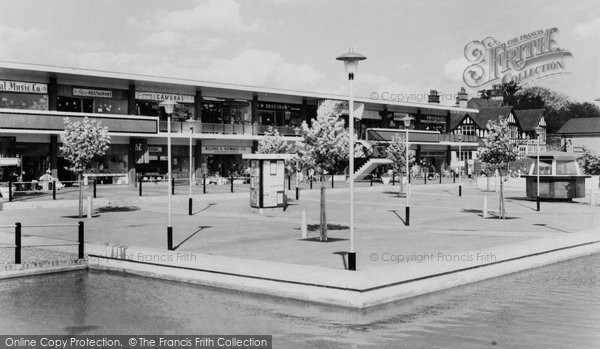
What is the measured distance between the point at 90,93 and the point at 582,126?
81379 millimetres

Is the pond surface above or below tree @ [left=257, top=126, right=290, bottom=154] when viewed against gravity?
below

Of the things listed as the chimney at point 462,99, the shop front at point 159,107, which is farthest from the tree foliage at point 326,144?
the chimney at point 462,99

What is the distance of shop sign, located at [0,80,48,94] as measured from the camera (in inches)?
1606

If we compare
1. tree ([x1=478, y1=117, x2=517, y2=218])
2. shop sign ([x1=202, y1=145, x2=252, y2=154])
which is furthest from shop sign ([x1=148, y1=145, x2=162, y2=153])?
tree ([x1=478, y1=117, x2=517, y2=218])

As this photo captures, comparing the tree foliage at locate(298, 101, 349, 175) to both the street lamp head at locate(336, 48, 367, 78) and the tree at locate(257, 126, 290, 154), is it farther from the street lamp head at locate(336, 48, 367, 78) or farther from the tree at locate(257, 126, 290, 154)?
the tree at locate(257, 126, 290, 154)

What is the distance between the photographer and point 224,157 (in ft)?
176

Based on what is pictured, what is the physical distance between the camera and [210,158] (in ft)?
173

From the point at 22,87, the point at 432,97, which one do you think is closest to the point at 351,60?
the point at 22,87

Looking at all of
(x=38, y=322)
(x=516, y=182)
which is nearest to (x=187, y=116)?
(x=516, y=182)

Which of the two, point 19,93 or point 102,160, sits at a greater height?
point 19,93

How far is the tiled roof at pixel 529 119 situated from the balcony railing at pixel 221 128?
5410 centimetres

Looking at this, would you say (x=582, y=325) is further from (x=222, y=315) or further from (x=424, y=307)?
(x=222, y=315)

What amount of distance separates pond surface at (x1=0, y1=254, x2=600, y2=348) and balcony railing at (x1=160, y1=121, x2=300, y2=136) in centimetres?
3447

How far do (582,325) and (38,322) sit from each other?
361 inches
